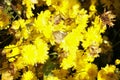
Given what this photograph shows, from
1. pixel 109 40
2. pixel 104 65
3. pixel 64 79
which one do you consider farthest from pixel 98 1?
pixel 64 79

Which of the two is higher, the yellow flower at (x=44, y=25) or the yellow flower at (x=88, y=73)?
the yellow flower at (x=44, y=25)

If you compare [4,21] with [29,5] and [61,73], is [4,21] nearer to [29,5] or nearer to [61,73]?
[29,5]

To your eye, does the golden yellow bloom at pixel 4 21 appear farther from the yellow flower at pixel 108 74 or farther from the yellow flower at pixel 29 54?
the yellow flower at pixel 108 74

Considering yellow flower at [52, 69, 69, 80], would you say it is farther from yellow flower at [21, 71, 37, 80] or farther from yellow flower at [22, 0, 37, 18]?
yellow flower at [22, 0, 37, 18]

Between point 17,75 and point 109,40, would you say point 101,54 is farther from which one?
point 17,75

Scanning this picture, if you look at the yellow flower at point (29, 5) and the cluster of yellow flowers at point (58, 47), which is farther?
the yellow flower at point (29, 5)

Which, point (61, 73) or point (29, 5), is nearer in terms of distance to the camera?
point (61, 73)

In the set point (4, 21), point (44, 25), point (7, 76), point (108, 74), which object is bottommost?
point (108, 74)

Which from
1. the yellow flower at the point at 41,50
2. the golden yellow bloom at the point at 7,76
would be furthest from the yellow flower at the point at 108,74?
the golden yellow bloom at the point at 7,76

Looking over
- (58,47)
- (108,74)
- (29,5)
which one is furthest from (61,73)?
(29,5)
